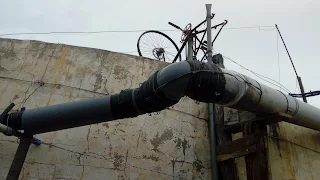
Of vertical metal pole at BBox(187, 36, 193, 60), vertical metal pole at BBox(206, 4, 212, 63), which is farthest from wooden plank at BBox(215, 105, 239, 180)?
vertical metal pole at BBox(187, 36, 193, 60)

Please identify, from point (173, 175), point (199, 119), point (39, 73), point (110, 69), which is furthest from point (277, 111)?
point (39, 73)

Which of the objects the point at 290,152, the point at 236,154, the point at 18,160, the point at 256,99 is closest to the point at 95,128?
the point at 18,160

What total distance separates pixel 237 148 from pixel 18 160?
148 inches

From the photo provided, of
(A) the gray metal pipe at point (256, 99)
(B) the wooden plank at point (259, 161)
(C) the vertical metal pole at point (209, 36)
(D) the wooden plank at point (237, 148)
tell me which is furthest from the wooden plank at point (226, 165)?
(C) the vertical metal pole at point (209, 36)

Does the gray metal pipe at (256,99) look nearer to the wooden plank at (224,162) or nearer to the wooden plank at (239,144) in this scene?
the wooden plank at (239,144)

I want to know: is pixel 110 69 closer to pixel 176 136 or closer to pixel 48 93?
pixel 48 93

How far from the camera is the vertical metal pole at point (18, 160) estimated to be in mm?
4842

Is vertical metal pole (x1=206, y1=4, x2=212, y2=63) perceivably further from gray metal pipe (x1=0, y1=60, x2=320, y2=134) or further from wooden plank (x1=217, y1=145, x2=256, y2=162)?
wooden plank (x1=217, y1=145, x2=256, y2=162)

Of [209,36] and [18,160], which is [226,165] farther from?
[18,160]

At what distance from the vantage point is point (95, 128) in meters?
6.16

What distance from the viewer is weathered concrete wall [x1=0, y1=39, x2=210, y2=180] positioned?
5719 mm

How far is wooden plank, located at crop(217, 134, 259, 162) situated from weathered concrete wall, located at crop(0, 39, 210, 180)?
0.50 meters

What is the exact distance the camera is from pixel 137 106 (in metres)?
4.90

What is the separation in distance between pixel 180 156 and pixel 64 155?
2.25m
